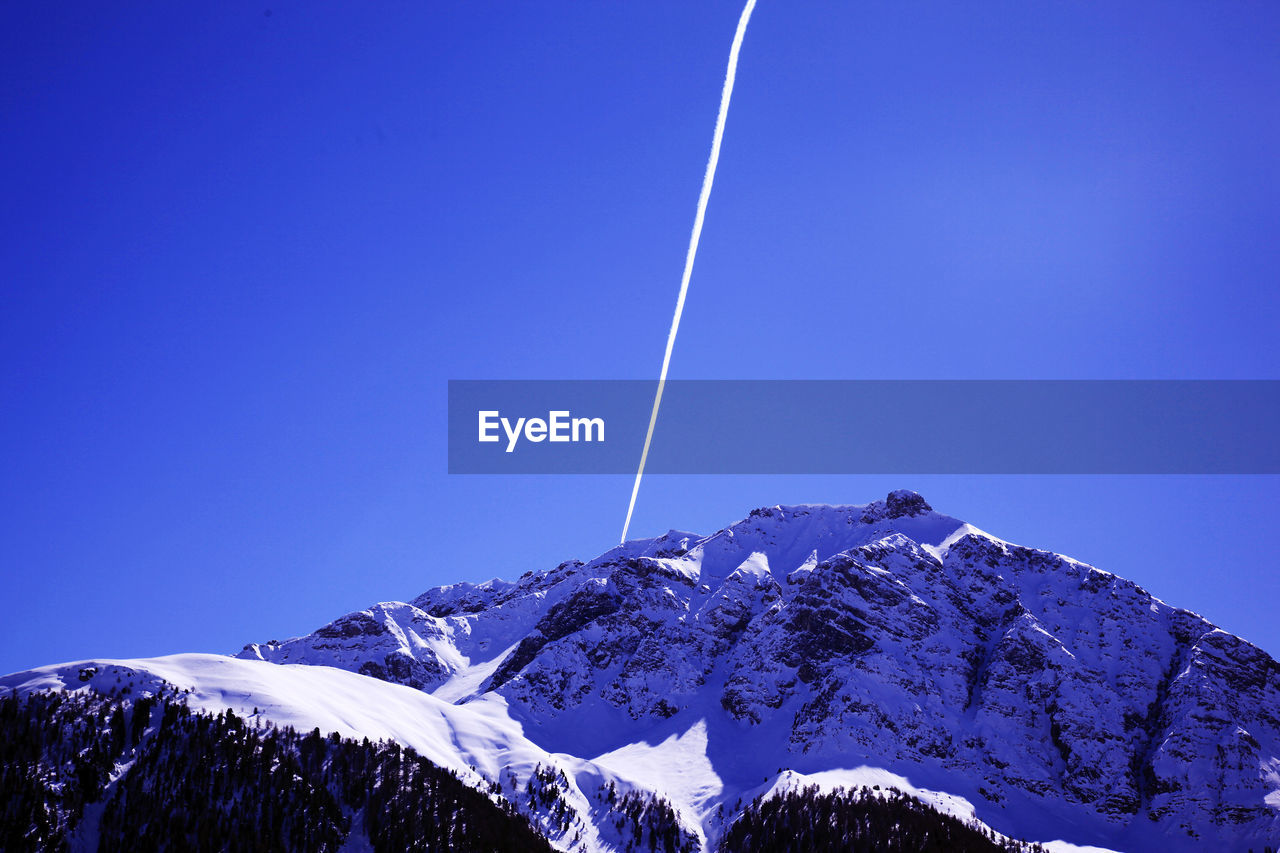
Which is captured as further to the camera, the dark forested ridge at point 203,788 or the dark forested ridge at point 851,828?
the dark forested ridge at point 851,828

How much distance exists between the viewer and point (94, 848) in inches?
4493

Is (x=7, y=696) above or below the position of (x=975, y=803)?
above

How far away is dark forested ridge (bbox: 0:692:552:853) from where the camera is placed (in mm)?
116375

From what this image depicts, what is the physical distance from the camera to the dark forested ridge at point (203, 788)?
116 metres

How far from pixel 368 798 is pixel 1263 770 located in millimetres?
174805

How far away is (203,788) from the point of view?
126375 mm

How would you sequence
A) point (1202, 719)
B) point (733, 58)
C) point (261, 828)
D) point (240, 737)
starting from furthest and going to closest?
point (1202, 719), point (240, 737), point (261, 828), point (733, 58)

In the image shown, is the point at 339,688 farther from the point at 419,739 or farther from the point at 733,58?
the point at 733,58

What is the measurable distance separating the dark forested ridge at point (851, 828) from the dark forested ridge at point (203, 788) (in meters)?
40.3

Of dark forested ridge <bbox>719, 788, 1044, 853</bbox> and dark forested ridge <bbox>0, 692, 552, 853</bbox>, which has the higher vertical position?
dark forested ridge <bbox>0, 692, 552, 853</bbox>

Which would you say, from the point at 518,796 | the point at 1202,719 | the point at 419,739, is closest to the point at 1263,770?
the point at 1202,719

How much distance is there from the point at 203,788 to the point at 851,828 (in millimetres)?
105065

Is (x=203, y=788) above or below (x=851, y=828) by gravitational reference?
above

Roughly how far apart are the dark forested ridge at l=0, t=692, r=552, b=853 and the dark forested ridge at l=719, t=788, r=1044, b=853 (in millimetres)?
40297
